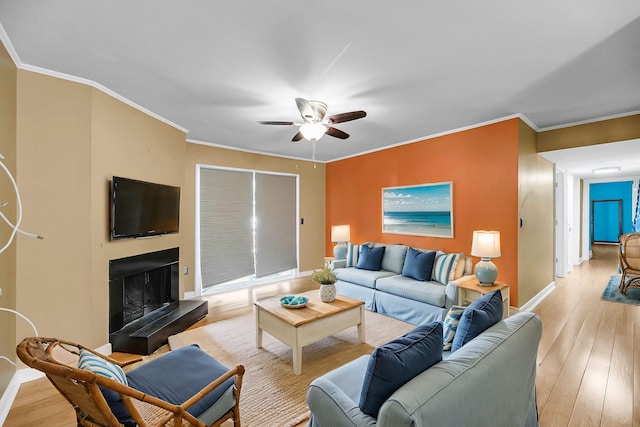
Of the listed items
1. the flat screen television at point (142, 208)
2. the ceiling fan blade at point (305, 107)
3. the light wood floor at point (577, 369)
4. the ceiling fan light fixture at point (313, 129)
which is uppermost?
the ceiling fan blade at point (305, 107)

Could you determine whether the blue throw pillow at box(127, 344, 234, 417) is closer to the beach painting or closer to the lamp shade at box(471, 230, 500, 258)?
the lamp shade at box(471, 230, 500, 258)

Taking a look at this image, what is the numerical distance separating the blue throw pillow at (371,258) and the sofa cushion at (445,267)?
891 mm

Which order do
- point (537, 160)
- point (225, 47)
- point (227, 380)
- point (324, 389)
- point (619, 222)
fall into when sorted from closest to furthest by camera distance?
1. point (324, 389)
2. point (227, 380)
3. point (225, 47)
4. point (537, 160)
5. point (619, 222)

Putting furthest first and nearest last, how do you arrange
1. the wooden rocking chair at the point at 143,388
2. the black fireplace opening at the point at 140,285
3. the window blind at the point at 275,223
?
the window blind at the point at 275,223 → the black fireplace opening at the point at 140,285 → the wooden rocking chair at the point at 143,388

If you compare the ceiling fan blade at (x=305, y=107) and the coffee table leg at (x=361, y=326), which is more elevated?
the ceiling fan blade at (x=305, y=107)

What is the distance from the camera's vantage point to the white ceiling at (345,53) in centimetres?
172

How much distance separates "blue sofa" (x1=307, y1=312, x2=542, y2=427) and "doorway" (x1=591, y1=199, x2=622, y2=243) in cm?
1077

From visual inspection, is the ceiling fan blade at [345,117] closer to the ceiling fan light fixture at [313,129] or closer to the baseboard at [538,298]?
the ceiling fan light fixture at [313,129]

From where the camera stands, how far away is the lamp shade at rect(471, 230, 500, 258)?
133 inches

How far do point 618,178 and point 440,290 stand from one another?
27.6 ft

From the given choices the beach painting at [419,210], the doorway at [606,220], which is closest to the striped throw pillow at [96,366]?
the beach painting at [419,210]

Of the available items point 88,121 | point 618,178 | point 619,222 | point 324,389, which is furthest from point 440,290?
point 619,222

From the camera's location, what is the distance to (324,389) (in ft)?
Answer: 4.58

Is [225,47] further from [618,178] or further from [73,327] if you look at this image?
[618,178]
